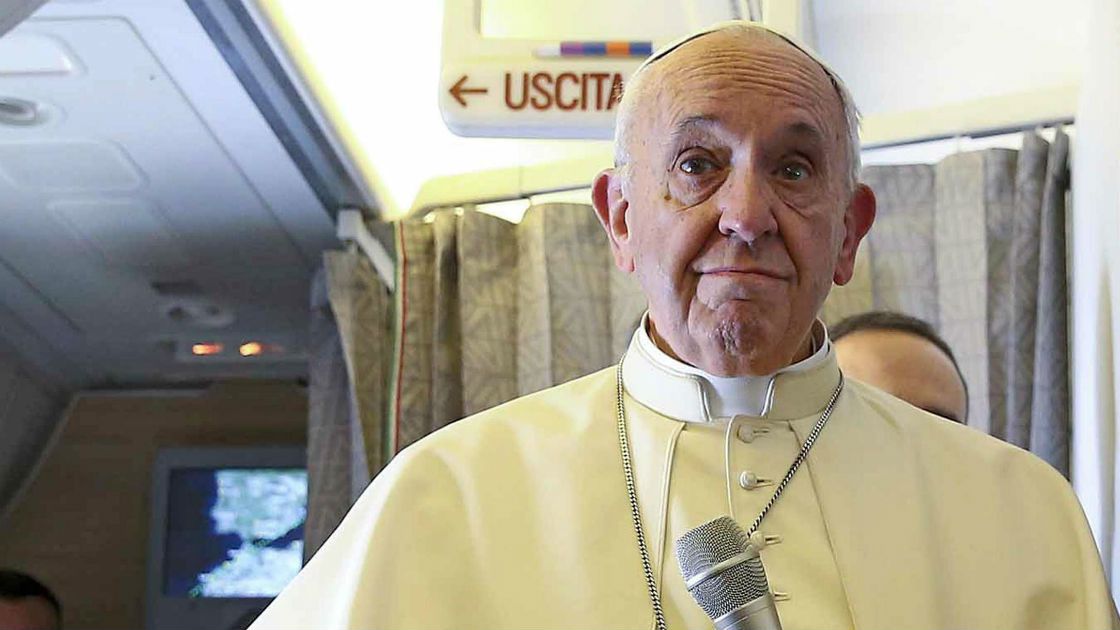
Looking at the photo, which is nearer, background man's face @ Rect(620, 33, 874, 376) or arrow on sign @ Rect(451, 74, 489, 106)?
background man's face @ Rect(620, 33, 874, 376)

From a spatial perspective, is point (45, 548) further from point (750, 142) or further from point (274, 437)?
point (750, 142)

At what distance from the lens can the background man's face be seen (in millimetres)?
1067

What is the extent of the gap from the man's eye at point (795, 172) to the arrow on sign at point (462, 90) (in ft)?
2.32

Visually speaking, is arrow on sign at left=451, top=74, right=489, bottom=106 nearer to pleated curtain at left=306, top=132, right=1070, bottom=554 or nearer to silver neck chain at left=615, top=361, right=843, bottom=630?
pleated curtain at left=306, top=132, right=1070, bottom=554

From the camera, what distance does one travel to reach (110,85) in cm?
193

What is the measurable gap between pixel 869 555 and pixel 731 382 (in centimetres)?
19

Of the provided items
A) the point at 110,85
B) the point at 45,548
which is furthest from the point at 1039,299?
the point at 45,548

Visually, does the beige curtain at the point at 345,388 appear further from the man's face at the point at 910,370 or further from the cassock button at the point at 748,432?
the cassock button at the point at 748,432

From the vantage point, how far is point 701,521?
3.69 ft

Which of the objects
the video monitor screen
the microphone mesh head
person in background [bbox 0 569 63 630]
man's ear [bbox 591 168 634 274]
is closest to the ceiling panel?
the video monitor screen

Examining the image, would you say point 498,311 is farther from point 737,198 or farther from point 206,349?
point 206,349

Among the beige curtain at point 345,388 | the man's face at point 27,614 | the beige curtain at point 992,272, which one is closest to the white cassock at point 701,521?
the beige curtain at point 992,272

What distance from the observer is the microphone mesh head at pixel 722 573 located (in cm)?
85

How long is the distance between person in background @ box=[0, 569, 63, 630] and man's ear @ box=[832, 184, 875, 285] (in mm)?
2245
